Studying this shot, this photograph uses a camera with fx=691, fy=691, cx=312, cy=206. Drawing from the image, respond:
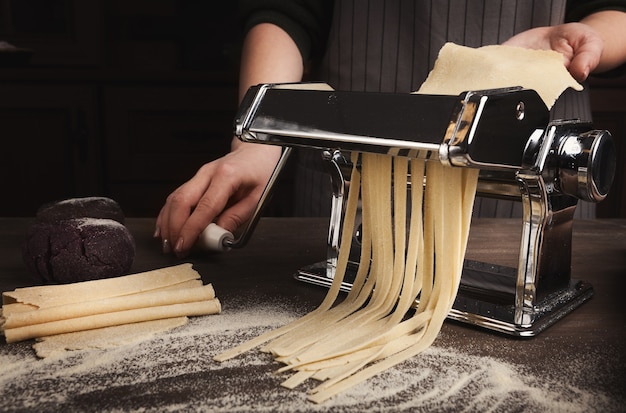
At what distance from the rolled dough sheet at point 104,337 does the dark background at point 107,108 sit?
5.34 ft

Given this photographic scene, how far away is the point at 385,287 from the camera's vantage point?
2.69 feet

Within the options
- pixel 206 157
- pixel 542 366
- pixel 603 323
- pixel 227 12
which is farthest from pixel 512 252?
pixel 227 12

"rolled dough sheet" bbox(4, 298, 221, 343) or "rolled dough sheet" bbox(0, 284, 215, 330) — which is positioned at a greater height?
"rolled dough sheet" bbox(0, 284, 215, 330)

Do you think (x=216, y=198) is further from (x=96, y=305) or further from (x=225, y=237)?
(x=96, y=305)

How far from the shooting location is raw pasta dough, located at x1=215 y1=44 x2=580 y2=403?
69 centimetres

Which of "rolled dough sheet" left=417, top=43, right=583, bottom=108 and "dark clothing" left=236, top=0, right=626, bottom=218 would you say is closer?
"rolled dough sheet" left=417, top=43, right=583, bottom=108

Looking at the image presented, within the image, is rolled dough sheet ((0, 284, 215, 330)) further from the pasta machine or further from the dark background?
the dark background

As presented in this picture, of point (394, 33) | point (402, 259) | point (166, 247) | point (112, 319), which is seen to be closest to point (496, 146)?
point (402, 259)

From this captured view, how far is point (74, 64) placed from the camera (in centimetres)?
233

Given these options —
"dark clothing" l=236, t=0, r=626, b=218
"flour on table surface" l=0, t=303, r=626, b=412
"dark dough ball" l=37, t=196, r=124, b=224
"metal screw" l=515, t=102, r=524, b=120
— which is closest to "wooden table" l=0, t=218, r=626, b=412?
"flour on table surface" l=0, t=303, r=626, b=412

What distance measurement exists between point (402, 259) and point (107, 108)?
1.71 metres

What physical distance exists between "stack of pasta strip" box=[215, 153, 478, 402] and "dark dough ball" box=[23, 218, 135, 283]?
0.26 m

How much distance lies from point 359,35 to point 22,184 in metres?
1.47

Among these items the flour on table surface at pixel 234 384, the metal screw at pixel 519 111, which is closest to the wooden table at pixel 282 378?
the flour on table surface at pixel 234 384
